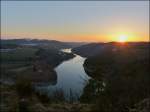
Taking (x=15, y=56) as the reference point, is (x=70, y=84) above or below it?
below

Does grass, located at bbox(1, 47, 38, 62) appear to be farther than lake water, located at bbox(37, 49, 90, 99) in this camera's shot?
Yes

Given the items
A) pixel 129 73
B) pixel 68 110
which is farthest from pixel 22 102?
pixel 129 73

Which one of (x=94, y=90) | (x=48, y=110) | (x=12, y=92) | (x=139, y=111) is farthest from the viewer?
(x=94, y=90)

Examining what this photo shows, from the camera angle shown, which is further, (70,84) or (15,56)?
(15,56)

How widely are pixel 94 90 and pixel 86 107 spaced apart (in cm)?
820

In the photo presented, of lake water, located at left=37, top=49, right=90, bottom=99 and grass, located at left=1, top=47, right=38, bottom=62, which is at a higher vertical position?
grass, located at left=1, top=47, right=38, bottom=62

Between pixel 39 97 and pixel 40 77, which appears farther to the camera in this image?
pixel 40 77

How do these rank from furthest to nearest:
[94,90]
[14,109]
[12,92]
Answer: [94,90] → [12,92] → [14,109]

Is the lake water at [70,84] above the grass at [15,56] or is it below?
below

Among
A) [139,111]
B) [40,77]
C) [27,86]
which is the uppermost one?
[27,86]

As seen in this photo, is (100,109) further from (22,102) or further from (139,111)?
(22,102)

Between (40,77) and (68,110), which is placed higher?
(68,110)

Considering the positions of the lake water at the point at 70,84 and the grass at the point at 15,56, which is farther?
the grass at the point at 15,56

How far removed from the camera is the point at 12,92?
9719 mm
